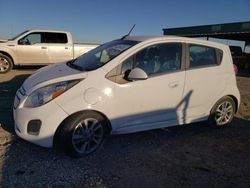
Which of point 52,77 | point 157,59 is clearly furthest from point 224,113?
point 52,77

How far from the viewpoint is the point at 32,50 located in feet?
40.1

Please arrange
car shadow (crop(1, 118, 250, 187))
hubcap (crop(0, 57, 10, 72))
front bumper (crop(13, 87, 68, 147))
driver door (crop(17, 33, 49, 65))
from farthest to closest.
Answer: driver door (crop(17, 33, 49, 65)) → hubcap (crop(0, 57, 10, 72)) → front bumper (crop(13, 87, 68, 147)) → car shadow (crop(1, 118, 250, 187))

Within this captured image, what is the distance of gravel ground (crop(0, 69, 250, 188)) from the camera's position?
3.51 metres

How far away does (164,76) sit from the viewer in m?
4.55

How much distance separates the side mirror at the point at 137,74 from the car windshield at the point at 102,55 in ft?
1.31

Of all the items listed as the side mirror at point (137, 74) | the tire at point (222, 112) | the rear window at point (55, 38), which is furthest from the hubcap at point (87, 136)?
the rear window at point (55, 38)

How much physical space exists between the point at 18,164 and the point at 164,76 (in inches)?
96.4

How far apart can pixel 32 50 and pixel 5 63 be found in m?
1.22

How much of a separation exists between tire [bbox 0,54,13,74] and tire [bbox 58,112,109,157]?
873cm

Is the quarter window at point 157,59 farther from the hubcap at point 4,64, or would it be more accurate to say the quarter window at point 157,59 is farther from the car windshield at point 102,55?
the hubcap at point 4,64

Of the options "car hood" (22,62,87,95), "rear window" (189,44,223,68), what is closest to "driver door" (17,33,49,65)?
"car hood" (22,62,87,95)

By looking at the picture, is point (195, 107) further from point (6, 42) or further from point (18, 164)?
point (6, 42)

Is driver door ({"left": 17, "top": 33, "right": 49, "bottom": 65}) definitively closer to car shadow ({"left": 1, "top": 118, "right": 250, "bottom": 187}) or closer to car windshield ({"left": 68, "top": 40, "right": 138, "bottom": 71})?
car windshield ({"left": 68, "top": 40, "right": 138, "bottom": 71})

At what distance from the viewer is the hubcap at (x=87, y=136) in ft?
13.0
